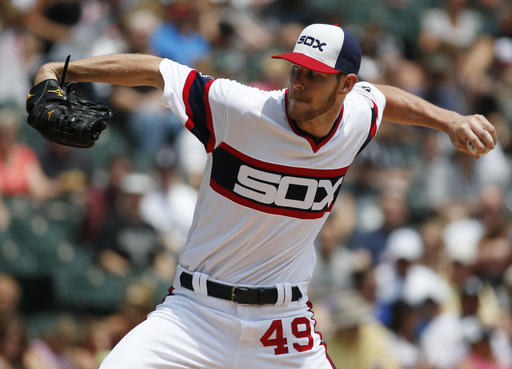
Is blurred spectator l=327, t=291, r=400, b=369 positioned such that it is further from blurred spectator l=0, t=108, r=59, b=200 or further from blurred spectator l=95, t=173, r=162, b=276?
blurred spectator l=0, t=108, r=59, b=200

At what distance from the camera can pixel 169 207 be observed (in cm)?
880

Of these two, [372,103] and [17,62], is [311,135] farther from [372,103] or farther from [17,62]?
[17,62]

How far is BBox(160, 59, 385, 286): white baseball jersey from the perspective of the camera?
411 cm

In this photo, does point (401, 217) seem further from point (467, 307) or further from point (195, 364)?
point (195, 364)

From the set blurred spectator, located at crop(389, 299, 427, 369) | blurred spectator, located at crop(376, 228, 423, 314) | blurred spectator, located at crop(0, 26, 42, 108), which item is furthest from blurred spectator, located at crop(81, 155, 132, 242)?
blurred spectator, located at crop(389, 299, 427, 369)

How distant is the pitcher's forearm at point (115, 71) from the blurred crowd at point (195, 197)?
10.1ft

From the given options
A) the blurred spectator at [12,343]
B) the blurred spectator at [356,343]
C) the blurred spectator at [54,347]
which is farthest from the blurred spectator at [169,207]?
the blurred spectator at [356,343]

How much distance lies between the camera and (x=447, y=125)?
4.42 meters

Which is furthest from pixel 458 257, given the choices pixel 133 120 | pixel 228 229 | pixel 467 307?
pixel 228 229

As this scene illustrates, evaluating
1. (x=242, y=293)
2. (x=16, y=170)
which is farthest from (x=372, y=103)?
(x=16, y=170)

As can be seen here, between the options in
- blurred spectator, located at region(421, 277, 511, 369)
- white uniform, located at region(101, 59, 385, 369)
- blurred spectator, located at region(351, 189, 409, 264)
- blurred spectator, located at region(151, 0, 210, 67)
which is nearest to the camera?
white uniform, located at region(101, 59, 385, 369)

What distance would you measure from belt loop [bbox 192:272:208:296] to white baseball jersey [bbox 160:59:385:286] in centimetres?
5

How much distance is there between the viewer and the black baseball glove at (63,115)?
151 inches

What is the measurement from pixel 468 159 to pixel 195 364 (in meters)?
7.13
